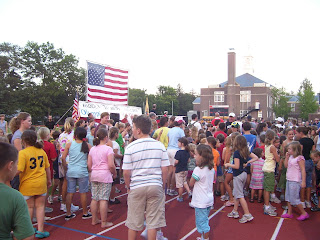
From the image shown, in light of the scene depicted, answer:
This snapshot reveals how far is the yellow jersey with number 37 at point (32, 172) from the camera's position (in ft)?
15.1

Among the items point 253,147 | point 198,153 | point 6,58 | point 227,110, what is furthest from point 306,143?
point 227,110

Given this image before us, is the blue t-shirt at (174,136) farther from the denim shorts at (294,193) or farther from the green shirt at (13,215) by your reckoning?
the green shirt at (13,215)

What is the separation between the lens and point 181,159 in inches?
278

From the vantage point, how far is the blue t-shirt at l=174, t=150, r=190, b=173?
7016 millimetres

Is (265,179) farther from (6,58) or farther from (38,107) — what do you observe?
(6,58)

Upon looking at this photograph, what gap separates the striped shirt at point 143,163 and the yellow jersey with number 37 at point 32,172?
190 cm

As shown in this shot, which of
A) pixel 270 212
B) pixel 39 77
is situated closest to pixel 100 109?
pixel 270 212

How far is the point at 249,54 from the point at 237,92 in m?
20.4

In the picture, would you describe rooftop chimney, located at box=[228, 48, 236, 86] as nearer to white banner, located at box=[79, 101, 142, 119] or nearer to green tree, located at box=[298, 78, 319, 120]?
green tree, located at box=[298, 78, 319, 120]

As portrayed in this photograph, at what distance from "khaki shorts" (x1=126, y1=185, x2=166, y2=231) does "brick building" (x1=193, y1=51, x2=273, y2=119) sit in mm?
61868

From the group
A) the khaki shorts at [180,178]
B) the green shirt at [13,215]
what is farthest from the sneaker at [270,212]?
the green shirt at [13,215]

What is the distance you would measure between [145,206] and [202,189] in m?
1.28

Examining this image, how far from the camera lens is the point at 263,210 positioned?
6.63 m

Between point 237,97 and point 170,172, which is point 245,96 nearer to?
point 237,97
